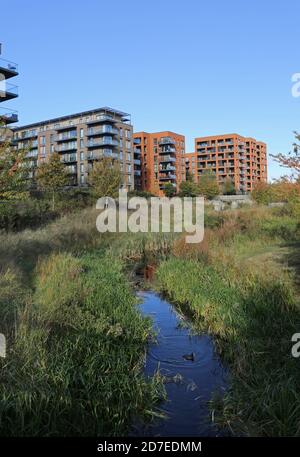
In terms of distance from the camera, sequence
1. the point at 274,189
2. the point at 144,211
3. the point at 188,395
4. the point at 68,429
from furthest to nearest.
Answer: the point at 144,211 < the point at 274,189 < the point at 188,395 < the point at 68,429

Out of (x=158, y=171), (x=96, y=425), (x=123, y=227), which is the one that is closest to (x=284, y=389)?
(x=96, y=425)

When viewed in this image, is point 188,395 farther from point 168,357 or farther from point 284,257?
point 284,257

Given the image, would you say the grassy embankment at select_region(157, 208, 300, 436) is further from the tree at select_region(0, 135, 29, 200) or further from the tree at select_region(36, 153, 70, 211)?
the tree at select_region(36, 153, 70, 211)

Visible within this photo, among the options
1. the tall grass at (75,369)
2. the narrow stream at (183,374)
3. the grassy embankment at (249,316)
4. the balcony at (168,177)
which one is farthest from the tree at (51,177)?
the balcony at (168,177)

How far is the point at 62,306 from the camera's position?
737 centimetres

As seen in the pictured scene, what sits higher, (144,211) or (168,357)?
(144,211)

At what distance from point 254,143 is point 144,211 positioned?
324 feet

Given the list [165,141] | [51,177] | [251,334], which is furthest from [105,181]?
[165,141]

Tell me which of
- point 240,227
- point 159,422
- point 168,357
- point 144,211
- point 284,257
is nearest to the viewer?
point 159,422

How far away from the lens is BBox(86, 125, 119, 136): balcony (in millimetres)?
76094

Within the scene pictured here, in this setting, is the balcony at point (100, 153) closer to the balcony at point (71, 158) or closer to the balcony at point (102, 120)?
the balcony at point (71, 158)

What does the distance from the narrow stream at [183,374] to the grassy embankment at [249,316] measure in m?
0.20

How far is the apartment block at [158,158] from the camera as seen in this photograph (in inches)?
3807

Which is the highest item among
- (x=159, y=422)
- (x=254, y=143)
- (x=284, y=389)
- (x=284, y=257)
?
(x=254, y=143)
